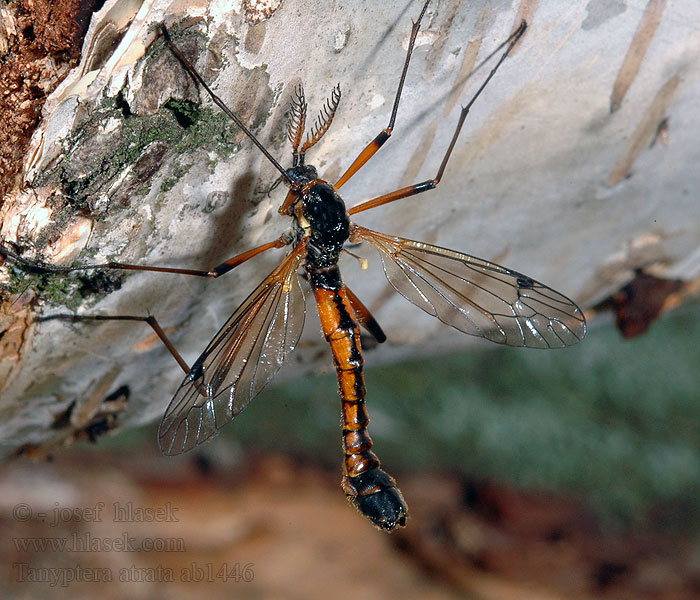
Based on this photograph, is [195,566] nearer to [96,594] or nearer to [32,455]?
[96,594]

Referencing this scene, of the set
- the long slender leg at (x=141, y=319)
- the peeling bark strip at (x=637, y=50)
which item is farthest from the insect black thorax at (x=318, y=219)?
the peeling bark strip at (x=637, y=50)

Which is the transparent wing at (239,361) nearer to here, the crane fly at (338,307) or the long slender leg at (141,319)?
the crane fly at (338,307)

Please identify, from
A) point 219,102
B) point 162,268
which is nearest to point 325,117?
point 219,102

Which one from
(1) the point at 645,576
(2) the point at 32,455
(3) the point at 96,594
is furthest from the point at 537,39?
(3) the point at 96,594

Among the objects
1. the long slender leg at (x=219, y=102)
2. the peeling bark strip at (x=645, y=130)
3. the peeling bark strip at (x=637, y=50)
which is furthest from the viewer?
the peeling bark strip at (x=645, y=130)

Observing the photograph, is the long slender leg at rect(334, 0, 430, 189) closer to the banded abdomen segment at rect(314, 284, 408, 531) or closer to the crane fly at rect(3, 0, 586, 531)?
the crane fly at rect(3, 0, 586, 531)

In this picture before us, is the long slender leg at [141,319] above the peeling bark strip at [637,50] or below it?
below

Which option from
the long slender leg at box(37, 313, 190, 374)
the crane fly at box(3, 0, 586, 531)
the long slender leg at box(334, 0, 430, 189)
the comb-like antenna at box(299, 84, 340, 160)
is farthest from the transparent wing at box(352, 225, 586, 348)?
the long slender leg at box(37, 313, 190, 374)
